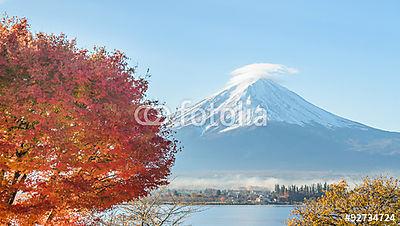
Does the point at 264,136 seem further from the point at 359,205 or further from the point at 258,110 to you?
the point at 359,205

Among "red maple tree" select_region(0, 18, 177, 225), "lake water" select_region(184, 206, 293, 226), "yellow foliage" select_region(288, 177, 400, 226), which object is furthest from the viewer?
"lake water" select_region(184, 206, 293, 226)

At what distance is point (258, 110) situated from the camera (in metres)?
168

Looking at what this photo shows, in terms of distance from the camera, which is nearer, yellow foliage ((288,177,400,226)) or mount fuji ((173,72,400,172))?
yellow foliage ((288,177,400,226))

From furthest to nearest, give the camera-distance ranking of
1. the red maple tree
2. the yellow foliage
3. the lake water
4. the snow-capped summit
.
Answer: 1. the snow-capped summit
2. the lake water
3. the yellow foliage
4. the red maple tree

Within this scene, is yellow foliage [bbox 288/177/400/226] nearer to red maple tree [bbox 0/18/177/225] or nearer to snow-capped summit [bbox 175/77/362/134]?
red maple tree [bbox 0/18/177/225]

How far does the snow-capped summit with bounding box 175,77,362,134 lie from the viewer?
159 meters

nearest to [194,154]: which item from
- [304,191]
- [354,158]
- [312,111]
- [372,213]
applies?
[312,111]

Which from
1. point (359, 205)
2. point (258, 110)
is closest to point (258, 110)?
point (258, 110)

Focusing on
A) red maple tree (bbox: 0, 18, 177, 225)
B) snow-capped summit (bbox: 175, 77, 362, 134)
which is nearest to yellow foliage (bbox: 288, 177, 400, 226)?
red maple tree (bbox: 0, 18, 177, 225)

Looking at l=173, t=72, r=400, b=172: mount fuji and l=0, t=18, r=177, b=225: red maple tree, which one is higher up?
l=173, t=72, r=400, b=172: mount fuji

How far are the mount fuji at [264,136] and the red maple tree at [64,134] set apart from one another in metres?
144

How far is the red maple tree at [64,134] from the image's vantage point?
35.3 feet

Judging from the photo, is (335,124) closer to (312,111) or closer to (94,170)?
(312,111)

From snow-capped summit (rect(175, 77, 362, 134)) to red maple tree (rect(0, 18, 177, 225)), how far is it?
13572cm
